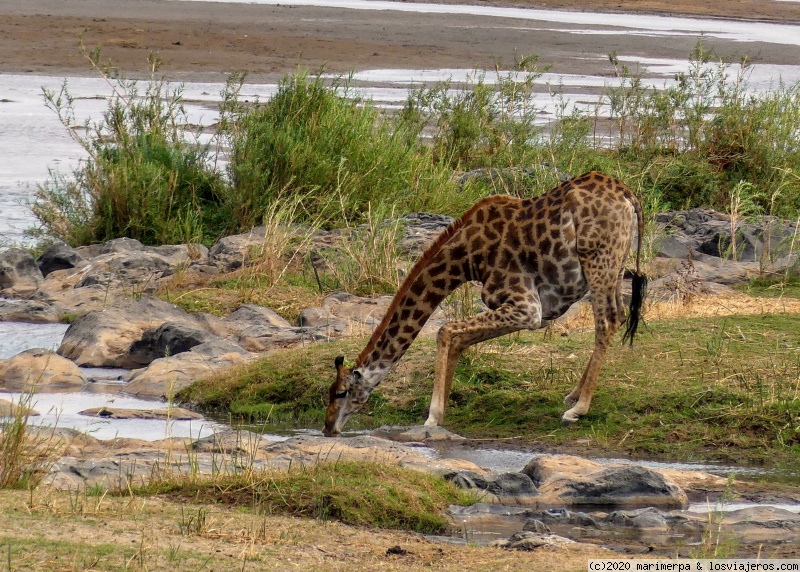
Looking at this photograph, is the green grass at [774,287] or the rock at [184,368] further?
the green grass at [774,287]

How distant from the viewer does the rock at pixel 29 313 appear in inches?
528

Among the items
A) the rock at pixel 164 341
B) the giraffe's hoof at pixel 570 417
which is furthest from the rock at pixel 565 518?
the rock at pixel 164 341

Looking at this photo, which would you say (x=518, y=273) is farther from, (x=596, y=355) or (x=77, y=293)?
(x=77, y=293)

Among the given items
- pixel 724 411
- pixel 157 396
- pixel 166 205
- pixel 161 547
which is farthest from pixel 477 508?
pixel 166 205

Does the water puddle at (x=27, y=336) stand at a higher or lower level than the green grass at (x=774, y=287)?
lower

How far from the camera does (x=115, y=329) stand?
39.9ft

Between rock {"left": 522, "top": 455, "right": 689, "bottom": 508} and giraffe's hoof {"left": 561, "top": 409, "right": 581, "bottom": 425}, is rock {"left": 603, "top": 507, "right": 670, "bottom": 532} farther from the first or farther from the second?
giraffe's hoof {"left": 561, "top": 409, "right": 581, "bottom": 425}

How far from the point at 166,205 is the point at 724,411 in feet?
28.0

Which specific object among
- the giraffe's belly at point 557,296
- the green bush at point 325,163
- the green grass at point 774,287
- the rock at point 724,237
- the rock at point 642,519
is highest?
the green bush at point 325,163

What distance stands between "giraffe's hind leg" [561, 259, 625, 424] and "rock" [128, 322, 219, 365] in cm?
368

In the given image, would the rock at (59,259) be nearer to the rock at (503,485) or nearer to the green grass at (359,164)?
the green grass at (359,164)

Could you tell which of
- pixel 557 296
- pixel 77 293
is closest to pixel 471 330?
pixel 557 296

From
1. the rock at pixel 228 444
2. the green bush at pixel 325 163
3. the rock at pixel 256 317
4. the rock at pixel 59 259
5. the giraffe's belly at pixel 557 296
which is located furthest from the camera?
the green bush at pixel 325 163

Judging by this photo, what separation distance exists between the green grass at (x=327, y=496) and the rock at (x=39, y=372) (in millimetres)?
4287
